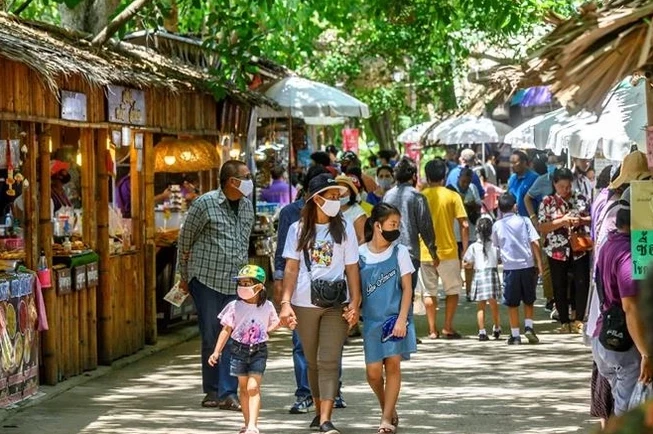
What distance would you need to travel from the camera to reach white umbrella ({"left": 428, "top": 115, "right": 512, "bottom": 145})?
30.8 m

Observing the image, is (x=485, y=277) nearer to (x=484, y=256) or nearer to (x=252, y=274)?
(x=484, y=256)

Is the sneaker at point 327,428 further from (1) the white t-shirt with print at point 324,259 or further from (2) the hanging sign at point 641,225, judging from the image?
(2) the hanging sign at point 641,225

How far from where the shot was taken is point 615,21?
6070 millimetres

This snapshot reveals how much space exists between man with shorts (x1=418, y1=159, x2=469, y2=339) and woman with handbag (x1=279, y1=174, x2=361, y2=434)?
5657 mm

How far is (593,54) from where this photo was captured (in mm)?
6090

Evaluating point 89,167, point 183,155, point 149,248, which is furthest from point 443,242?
point 89,167

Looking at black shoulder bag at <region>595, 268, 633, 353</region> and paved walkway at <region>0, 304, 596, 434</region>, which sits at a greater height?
black shoulder bag at <region>595, 268, 633, 353</region>

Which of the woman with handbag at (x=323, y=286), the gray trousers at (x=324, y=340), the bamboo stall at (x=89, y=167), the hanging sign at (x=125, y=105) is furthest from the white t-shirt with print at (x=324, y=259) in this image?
the hanging sign at (x=125, y=105)

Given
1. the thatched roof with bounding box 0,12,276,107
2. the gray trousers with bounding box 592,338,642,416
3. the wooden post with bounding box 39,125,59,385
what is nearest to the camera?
the gray trousers with bounding box 592,338,642,416

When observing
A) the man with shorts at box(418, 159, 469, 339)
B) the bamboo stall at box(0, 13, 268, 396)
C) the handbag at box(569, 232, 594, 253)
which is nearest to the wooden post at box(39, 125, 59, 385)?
the bamboo stall at box(0, 13, 268, 396)

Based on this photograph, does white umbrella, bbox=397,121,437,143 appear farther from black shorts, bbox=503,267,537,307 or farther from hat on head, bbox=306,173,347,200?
hat on head, bbox=306,173,347,200

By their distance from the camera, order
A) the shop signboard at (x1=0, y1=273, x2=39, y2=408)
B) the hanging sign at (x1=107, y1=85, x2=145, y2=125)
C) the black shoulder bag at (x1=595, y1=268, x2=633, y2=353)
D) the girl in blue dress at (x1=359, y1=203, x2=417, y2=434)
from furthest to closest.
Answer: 1. the hanging sign at (x1=107, y1=85, x2=145, y2=125)
2. the shop signboard at (x1=0, y1=273, x2=39, y2=408)
3. the girl in blue dress at (x1=359, y1=203, x2=417, y2=434)
4. the black shoulder bag at (x1=595, y1=268, x2=633, y2=353)

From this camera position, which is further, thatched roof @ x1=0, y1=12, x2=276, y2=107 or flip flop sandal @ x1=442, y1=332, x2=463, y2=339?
flip flop sandal @ x1=442, y1=332, x2=463, y2=339

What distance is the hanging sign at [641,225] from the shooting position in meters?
7.81
